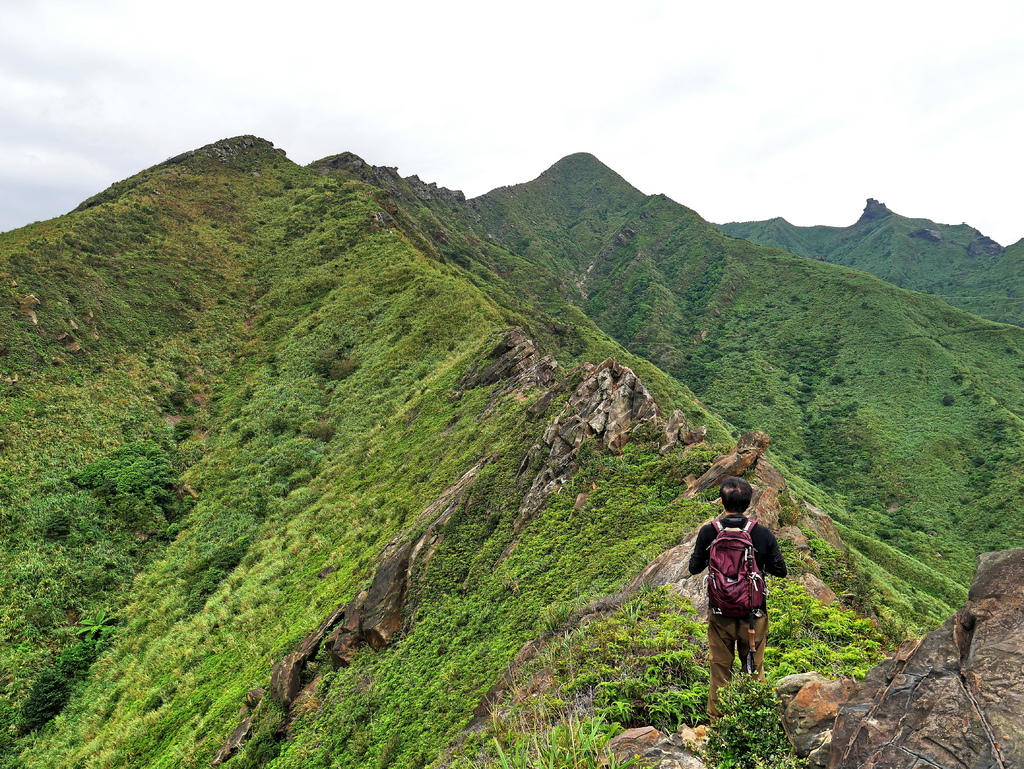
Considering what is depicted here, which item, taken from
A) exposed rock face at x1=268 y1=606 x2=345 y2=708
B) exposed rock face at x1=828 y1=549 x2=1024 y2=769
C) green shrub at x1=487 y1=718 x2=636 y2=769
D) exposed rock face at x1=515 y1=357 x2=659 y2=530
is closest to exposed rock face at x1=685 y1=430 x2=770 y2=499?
exposed rock face at x1=515 y1=357 x2=659 y2=530

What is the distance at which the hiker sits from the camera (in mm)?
4324

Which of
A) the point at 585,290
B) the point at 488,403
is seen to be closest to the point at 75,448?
the point at 488,403

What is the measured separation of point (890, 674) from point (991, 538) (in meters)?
66.9

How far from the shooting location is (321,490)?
2183cm

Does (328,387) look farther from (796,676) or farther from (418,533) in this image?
(796,676)

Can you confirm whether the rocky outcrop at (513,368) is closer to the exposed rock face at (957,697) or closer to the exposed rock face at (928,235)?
the exposed rock face at (957,697)

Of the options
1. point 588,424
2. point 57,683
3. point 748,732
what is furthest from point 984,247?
point 57,683

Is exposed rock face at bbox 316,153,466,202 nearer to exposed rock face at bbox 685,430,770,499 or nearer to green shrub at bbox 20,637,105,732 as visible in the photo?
green shrub at bbox 20,637,105,732

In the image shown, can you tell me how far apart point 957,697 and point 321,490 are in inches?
893

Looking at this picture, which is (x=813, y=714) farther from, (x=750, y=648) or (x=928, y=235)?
(x=928, y=235)

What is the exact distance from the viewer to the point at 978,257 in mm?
168125

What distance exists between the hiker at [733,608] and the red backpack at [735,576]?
11mm

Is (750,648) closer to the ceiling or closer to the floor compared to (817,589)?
closer to the ceiling

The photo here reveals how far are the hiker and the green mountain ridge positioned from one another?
2.27 feet
